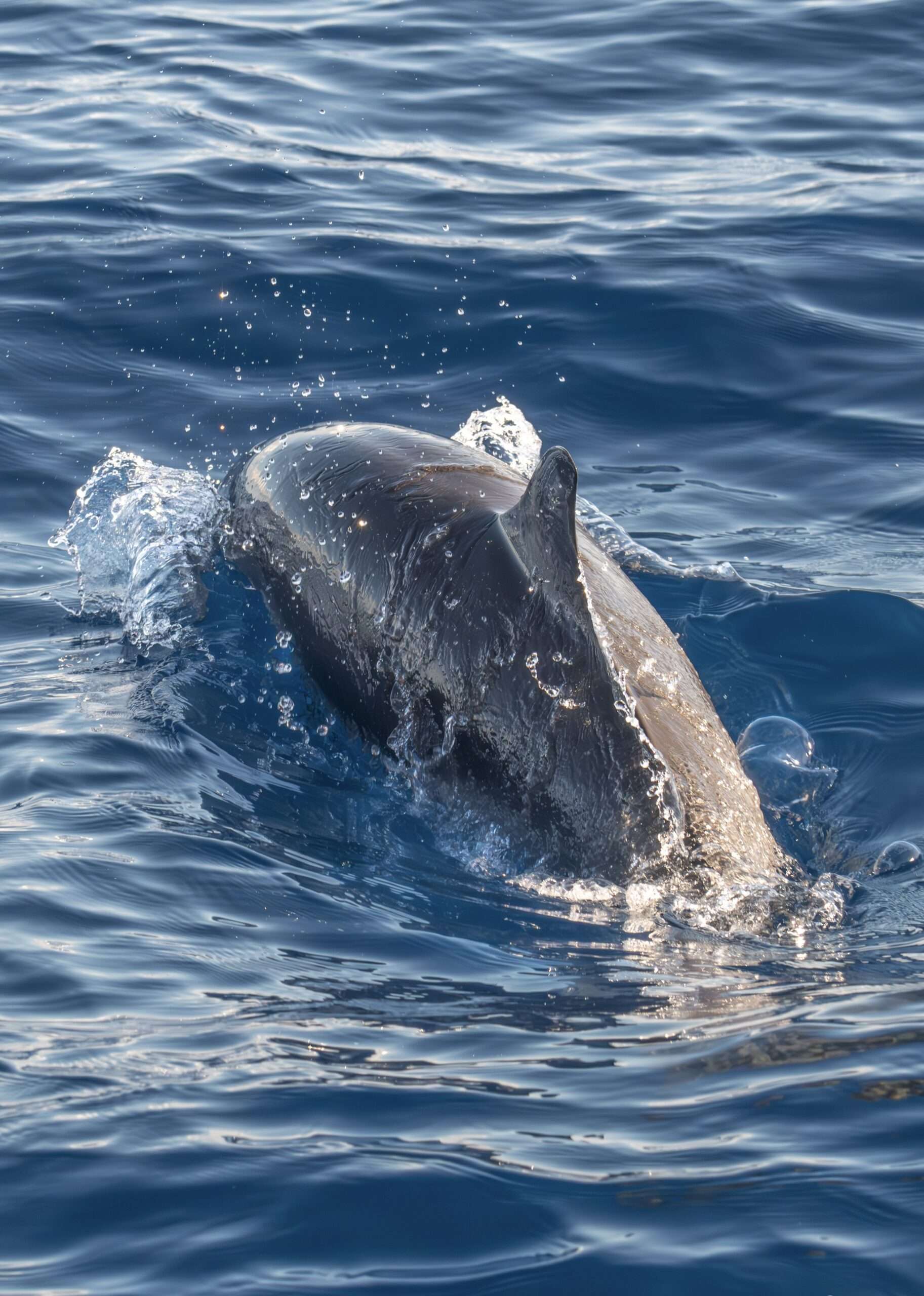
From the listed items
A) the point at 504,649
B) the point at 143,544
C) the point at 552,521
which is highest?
the point at 552,521

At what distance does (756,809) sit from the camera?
21.0ft

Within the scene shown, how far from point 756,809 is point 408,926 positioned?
1.50 m

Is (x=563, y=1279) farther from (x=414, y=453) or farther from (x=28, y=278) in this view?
(x=28, y=278)

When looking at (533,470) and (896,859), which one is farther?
(533,470)

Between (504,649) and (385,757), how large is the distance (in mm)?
1029

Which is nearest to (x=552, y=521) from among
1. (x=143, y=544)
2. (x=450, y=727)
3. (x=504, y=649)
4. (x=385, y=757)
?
(x=504, y=649)

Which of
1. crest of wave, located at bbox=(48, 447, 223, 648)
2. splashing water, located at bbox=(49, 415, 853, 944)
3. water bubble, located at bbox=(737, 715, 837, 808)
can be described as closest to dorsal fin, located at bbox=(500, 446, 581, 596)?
splashing water, located at bbox=(49, 415, 853, 944)

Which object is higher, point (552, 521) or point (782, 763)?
point (552, 521)

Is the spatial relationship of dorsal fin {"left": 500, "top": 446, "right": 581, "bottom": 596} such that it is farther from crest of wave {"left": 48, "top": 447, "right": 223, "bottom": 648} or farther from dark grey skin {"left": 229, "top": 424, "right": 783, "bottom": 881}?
crest of wave {"left": 48, "top": 447, "right": 223, "bottom": 648}

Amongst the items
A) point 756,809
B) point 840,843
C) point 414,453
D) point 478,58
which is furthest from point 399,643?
point 478,58

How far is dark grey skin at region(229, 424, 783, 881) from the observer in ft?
19.4

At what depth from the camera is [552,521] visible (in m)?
5.84

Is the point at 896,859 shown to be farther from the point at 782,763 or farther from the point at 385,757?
the point at 385,757

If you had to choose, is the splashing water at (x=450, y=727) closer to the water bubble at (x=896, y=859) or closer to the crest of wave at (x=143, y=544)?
the crest of wave at (x=143, y=544)
